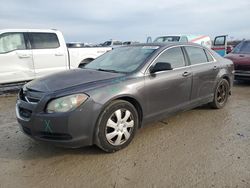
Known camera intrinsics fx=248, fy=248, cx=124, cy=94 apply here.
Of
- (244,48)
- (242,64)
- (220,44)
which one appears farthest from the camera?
(220,44)

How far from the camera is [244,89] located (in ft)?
25.1

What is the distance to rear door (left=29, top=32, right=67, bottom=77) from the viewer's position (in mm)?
7594

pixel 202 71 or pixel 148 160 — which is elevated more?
pixel 202 71

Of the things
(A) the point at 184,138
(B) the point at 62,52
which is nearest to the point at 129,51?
(A) the point at 184,138

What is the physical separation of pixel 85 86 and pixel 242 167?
2.18 meters

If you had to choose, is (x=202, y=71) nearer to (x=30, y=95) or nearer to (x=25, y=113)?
(x=30, y=95)

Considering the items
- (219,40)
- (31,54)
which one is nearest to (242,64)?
(31,54)

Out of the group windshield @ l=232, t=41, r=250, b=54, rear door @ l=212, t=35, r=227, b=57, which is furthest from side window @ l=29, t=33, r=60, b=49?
rear door @ l=212, t=35, r=227, b=57

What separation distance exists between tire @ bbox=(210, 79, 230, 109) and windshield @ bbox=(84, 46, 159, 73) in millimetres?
1890

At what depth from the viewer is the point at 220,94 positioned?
5402 millimetres

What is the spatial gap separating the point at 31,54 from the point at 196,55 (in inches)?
195

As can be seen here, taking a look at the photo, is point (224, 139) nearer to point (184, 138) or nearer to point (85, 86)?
point (184, 138)

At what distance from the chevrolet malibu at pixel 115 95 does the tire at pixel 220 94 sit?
344mm

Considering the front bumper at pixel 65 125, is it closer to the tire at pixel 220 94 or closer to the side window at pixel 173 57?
the side window at pixel 173 57
